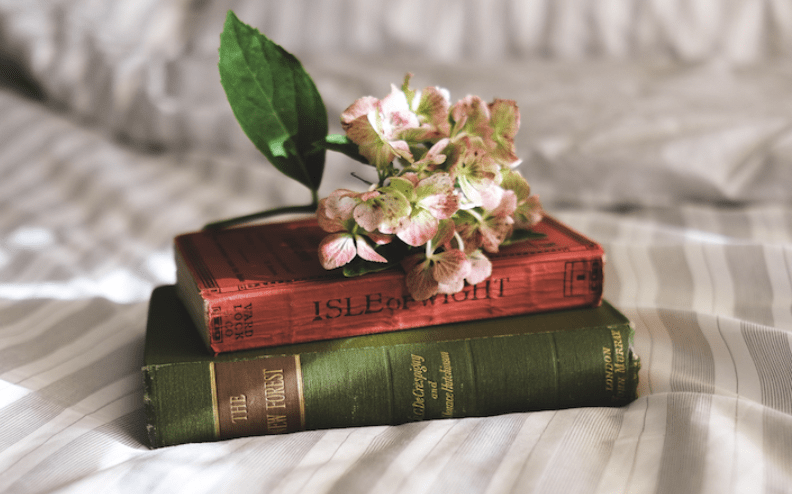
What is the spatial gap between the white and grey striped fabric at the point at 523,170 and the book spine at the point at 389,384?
18 millimetres

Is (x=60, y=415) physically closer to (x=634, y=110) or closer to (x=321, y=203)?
(x=321, y=203)

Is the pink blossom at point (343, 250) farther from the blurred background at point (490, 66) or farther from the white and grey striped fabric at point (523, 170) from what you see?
the blurred background at point (490, 66)

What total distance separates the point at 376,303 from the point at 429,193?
3.8 inches

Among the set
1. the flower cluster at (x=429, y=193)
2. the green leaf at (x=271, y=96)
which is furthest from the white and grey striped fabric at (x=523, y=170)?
the green leaf at (x=271, y=96)

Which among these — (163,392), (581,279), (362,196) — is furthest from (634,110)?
(163,392)

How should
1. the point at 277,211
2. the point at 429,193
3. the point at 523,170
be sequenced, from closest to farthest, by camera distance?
the point at 429,193 < the point at 277,211 < the point at 523,170

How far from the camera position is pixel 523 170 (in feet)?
3.88

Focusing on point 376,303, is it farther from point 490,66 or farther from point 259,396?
point 490,66

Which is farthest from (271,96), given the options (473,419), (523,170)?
(523,170)

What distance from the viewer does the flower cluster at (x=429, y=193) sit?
0.47 m

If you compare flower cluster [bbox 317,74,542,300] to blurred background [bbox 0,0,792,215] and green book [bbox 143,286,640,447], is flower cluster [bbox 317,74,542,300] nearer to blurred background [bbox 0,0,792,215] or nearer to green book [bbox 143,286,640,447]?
A: green book [bbox 143,286,640,447]

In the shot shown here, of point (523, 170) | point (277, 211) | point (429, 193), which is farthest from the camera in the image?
point (523, 170)

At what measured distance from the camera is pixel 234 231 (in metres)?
0.62

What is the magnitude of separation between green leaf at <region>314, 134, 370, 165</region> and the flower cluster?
0.05 feet
